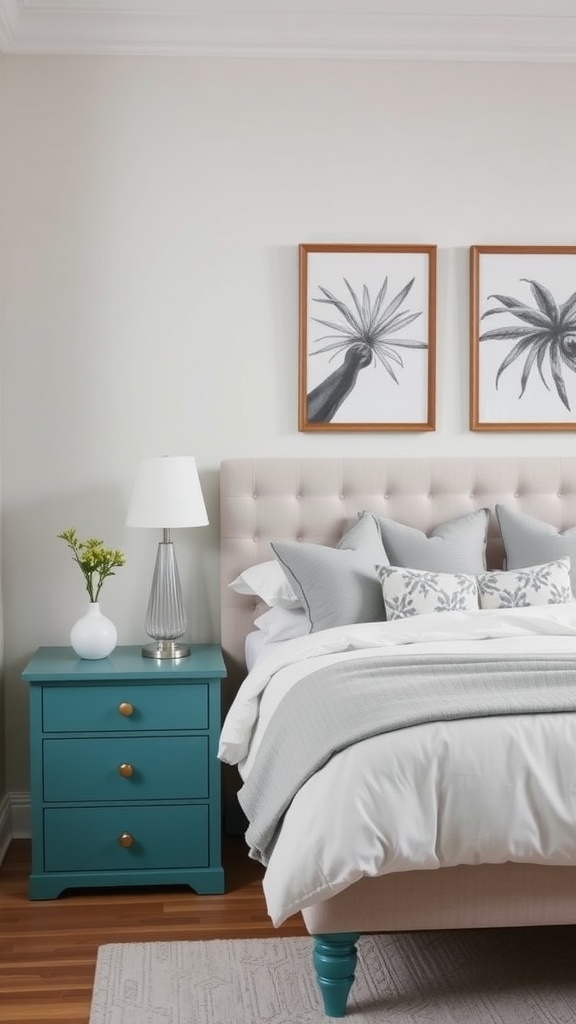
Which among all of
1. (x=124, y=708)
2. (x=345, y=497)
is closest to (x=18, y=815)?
(x=124, y=708)

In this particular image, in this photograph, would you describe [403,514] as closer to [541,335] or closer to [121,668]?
[541,335]

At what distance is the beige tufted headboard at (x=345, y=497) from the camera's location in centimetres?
366

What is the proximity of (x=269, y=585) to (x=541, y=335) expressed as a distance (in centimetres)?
141

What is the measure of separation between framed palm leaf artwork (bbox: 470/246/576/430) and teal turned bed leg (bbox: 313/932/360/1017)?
207cm

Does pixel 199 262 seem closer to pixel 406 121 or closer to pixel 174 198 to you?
pixel 174 198

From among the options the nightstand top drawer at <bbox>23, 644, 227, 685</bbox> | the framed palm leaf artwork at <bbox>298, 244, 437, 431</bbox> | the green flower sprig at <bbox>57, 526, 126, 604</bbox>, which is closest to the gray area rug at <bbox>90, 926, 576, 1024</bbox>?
the nightstand top drawer at <bbox>23, 644, 227, 685</bbox>

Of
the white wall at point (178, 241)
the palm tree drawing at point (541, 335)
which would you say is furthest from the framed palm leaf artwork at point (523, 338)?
the white wall at point (178, 241)

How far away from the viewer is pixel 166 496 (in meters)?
3.37

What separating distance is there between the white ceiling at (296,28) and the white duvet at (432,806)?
2600mm

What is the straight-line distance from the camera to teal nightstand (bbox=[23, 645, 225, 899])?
3.16 meters

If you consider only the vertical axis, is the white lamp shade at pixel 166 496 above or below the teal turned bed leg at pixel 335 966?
above

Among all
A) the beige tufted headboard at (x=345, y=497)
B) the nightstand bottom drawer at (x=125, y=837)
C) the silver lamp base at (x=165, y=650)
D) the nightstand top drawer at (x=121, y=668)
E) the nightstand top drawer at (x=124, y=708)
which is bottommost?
the nightstand bottom drawer at (x=125, y=837)

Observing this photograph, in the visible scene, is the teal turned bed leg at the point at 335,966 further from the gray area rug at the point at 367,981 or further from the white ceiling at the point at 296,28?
the white ceiling at the point at 296,28

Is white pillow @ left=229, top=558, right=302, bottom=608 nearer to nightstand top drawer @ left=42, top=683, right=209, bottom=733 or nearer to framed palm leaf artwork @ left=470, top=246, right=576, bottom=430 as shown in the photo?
nightstand top drawer @ left=42, top=683, right=209, bottom=733
